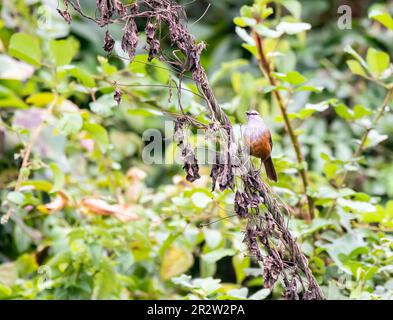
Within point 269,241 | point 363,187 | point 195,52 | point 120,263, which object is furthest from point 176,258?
point 363,187

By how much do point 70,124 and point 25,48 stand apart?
26 cm

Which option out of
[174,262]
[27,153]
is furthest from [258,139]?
[27,153]

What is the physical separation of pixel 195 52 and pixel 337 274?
748 mm

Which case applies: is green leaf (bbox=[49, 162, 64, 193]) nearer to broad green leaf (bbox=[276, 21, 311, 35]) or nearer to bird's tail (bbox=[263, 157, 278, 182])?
bird's tail (bbox=[263, 157, 278, 182])

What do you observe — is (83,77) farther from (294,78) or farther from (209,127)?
(209,127)

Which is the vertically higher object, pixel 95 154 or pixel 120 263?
pixel 95 154

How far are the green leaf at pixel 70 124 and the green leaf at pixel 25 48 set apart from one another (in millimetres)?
200

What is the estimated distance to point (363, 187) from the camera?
9.50ft

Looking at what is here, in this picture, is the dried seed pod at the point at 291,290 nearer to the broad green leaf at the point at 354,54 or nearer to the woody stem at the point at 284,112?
the woody stem at the point at 284,112

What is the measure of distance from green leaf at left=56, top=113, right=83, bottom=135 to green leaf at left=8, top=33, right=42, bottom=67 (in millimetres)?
200

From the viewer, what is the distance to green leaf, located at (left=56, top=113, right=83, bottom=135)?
1659mm

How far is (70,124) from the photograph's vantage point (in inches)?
65.7
